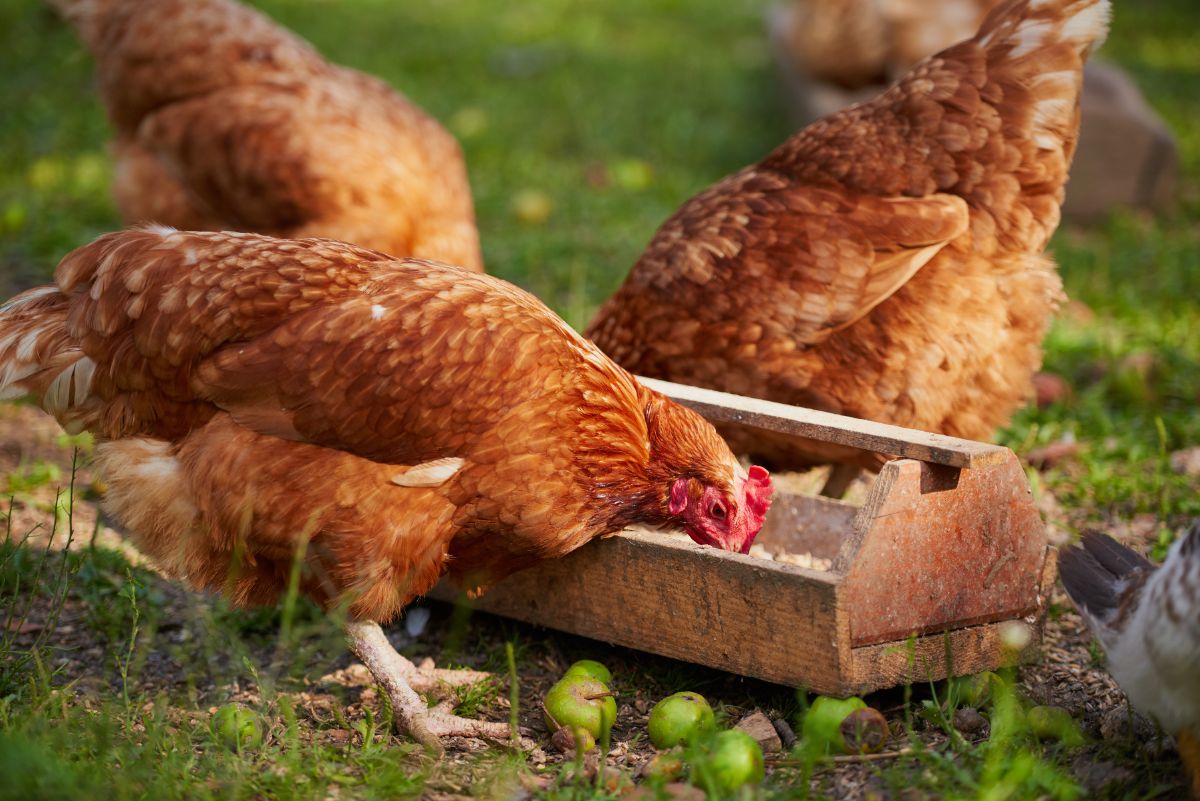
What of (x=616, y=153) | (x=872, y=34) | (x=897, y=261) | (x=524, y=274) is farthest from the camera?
(x=616, y=153)

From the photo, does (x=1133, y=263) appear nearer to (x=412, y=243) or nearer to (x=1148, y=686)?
(x=412, y=243)

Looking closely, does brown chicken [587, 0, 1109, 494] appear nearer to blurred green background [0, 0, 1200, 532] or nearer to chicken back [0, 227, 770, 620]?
chicken back [0, 227, 770, 620]

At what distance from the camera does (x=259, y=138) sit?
13.7 ft

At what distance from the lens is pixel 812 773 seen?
7.33 ft

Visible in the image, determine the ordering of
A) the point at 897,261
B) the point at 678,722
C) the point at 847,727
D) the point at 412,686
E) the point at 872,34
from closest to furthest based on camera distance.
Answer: the point at 847,727
the point at 678,722
the point at 412,686
the point at 897,261
the point at 872,34

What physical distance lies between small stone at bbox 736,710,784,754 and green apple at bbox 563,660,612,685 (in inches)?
13.0

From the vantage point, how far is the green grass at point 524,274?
7.07 ft

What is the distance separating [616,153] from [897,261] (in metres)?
4.18

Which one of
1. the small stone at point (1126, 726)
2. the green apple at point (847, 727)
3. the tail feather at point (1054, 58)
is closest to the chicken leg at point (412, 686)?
the green apple at point (847, 727)

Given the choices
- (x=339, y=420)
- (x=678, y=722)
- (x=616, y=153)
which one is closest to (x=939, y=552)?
(x=678, y=722)

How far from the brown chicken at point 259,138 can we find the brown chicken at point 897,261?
1.16 meters

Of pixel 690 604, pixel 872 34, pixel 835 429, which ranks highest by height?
pixel 872 34

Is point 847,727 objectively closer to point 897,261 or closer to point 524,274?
point 897,261

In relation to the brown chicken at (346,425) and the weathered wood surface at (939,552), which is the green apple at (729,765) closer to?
the weathered wood surface at (939,552)
